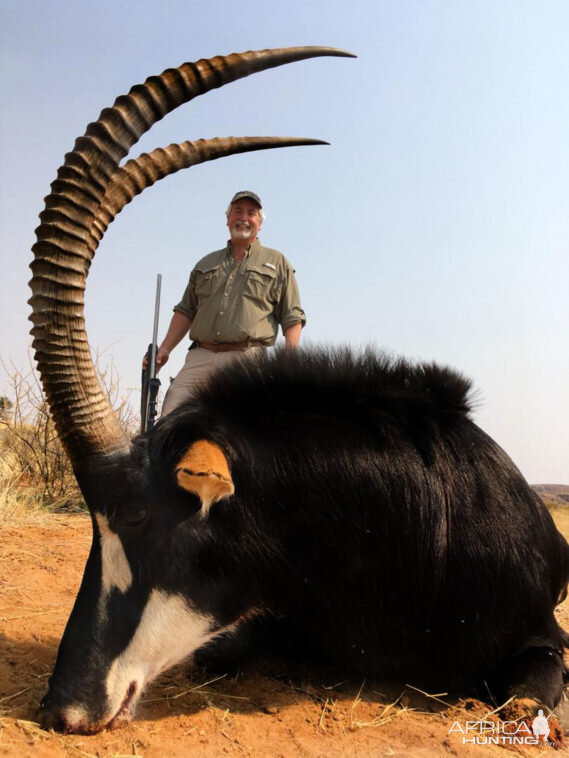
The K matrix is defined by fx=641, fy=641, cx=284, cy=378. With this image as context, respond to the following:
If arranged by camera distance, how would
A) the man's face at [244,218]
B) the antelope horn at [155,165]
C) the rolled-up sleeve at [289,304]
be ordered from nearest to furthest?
the antelope horn at [155,165] → the rolled-up sleeve at [289,304] → the man's face at [244,218]

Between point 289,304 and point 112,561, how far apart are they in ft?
11.6

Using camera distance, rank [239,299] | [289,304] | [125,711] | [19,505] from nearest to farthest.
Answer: [125,711] → [239,299] → [289,304] → [19,505]

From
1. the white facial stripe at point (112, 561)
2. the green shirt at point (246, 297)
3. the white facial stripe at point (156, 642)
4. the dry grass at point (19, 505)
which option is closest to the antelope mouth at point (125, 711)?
the white facial stripe at point (156, 642)

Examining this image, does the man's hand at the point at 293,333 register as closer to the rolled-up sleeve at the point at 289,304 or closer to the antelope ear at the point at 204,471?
the rolled-up sleeve at the point at 289,304

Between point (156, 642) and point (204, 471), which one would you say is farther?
point (156, 642)

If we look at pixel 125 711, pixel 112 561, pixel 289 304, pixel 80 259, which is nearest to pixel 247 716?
pixel 125 711

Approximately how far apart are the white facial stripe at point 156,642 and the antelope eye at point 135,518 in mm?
283

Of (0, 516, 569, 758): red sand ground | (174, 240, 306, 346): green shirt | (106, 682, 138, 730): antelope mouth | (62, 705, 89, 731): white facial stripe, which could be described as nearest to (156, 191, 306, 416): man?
(174, 240, 306, 346): green shirt

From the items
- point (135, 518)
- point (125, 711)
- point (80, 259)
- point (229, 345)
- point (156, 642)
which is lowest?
point (125, 711)

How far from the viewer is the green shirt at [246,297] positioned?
5.52 m

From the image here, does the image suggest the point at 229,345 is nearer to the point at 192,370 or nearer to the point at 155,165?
the point at 192,370

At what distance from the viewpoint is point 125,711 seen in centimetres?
255

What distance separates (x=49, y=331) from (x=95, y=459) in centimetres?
56

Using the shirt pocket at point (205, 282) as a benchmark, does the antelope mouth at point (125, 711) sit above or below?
below
